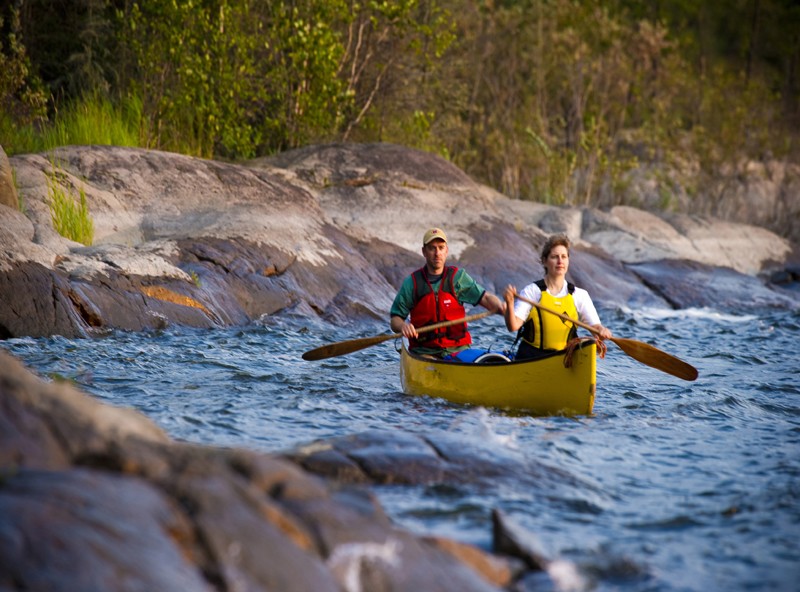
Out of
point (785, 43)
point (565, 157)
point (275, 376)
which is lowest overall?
point (275, 376)

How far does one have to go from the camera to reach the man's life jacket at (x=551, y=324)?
22.2 feet

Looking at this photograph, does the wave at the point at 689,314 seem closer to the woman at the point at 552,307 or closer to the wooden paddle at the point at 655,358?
the wooden paddle at the point at 655,358

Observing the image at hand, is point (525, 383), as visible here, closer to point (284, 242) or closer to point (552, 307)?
point (552, 307)

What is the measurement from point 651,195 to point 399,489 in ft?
53.4

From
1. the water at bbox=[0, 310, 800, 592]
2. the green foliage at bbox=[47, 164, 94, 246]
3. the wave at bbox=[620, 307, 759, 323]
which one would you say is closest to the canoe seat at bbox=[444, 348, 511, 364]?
the water at bbox=[0, 310, 800, 592]

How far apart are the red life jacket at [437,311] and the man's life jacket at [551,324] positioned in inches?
24.7

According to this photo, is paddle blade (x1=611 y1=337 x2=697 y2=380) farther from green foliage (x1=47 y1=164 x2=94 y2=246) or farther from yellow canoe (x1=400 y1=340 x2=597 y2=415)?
green foliage (x1=47 y1=164 x2=94 y2=246)

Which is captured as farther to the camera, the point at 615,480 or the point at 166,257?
the point at 166,257

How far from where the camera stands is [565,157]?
1695cm

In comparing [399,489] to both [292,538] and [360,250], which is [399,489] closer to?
[292,538]

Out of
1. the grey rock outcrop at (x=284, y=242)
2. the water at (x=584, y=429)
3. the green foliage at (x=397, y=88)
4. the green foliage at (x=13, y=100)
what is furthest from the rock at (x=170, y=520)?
the green foliage at (x=397, y=88)

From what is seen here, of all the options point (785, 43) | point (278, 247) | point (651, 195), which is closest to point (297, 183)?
point (278, 247)

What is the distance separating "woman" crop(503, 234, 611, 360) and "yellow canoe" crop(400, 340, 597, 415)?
0.78 ft

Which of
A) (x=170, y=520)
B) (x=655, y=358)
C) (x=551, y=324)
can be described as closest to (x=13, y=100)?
(x=551, y=324)
